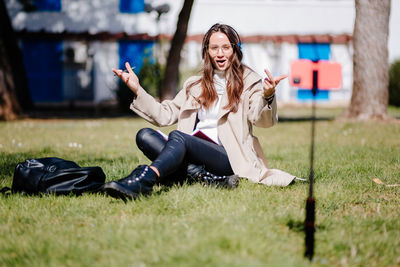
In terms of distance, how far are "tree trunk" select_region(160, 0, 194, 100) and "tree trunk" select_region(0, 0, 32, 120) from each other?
401 cm

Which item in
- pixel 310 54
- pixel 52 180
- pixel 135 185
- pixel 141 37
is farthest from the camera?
pixel 310 54

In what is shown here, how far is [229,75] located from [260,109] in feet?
1.58

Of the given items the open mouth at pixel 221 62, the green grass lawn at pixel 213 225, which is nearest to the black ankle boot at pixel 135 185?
the green grass lawn at pixel 213 225

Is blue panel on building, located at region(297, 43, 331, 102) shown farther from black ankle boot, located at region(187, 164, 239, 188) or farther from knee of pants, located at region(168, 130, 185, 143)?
knee of pants, located at region(168, 130, 185, 143)

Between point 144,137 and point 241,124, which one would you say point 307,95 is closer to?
point 241,124

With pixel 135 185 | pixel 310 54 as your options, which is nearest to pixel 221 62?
pixel 135 185

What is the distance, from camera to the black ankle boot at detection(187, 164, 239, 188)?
12.3 feet

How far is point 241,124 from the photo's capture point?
154 inches

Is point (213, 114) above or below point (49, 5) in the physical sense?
below

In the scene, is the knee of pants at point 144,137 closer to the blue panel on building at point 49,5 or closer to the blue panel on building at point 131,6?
the blue panel on building at point 131,6

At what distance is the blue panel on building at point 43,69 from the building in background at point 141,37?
41mm

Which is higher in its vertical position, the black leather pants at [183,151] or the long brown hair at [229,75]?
the long brown hair at [229,75]

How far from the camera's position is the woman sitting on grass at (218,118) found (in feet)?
12.4

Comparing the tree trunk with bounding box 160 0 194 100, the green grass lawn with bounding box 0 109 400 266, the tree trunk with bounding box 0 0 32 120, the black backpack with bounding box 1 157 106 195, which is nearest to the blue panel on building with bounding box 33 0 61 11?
the tree trunk with bounding box 0 0 32 120
